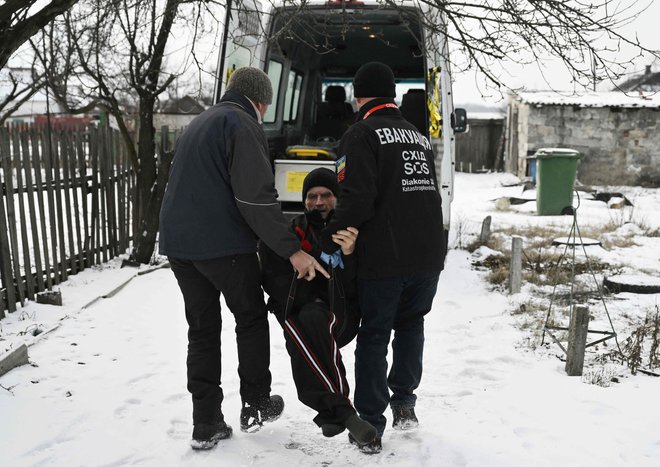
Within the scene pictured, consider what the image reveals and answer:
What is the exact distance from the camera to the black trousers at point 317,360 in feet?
9.65

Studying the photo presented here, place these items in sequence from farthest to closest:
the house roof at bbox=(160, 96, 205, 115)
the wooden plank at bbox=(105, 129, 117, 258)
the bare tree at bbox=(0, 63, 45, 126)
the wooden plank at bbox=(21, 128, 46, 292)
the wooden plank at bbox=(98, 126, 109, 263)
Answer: the house roof at bbox=(160, 96, 205, 115) → the bare tree at bbox=(0, 63, 45, 126) → the wooden plank at bbox=(105, 129, 117, 258) → the wooden plank at bbox=(98, 126, 109, 263) → the wooden plank at bbox=(21, 128, 46, 292)

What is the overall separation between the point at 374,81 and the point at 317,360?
54.4 inches

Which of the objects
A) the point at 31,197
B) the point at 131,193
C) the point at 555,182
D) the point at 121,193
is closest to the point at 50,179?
the point at 31,197

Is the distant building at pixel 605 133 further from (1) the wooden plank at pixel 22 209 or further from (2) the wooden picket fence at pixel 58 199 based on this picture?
(1) the wooden plank at pixel 22 209

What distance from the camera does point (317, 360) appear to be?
9.75 ft

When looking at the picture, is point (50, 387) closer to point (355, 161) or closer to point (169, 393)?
point (169, 393)

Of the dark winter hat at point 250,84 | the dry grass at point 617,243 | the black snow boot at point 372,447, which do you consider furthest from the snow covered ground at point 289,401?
the dry grass at point 617,243

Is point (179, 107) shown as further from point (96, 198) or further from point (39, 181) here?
point (39, 181)

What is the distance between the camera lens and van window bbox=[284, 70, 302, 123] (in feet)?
27.6

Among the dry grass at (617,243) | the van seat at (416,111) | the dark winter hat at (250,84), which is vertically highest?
the van seat at (416,111)

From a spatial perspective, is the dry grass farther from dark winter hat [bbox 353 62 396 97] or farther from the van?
dark winter hat [bbox 353 62 396 97]

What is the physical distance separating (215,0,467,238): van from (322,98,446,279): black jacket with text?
1.81 m

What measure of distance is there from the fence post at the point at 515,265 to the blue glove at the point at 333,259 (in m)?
3.51

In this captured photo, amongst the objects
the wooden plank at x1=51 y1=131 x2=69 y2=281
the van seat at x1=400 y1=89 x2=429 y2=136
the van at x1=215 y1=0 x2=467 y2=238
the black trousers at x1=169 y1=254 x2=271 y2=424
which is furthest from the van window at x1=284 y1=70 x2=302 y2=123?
the black trousers at x1=169 y1=254 x2=271 y2=424
